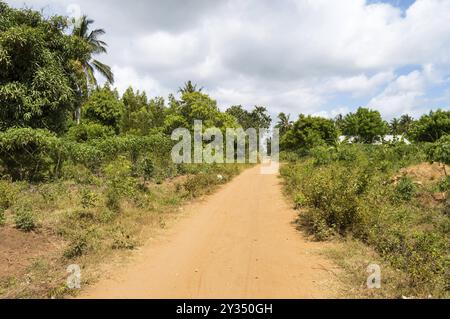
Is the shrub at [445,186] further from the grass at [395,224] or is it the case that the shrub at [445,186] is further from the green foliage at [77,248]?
the green foliage at [77,248]

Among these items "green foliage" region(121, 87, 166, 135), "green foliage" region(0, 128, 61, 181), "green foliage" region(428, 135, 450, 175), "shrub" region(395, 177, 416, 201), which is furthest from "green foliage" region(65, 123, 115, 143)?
"green foliage" region(428, 135, 450, 175)

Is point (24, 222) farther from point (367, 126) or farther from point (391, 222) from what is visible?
point (367, 126)

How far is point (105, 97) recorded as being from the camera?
88.9ft

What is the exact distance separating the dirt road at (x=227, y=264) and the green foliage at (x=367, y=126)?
132 feet

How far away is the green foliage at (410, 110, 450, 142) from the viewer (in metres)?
37.1

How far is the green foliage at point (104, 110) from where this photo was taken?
26422mm

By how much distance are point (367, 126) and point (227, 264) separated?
44.5 m

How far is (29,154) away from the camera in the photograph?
13.0 meters

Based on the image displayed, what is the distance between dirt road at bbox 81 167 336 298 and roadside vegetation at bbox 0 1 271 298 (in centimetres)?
72

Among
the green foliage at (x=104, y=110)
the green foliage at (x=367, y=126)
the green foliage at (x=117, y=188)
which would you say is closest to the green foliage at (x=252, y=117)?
the green foliage at (x=367, y=126)

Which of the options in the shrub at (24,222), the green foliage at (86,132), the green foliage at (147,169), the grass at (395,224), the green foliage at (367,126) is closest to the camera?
the grass at (395,224)

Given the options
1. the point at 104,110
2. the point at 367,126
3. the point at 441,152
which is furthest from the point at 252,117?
the point at 441,152

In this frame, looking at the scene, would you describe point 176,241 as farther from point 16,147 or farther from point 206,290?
point 16,147
